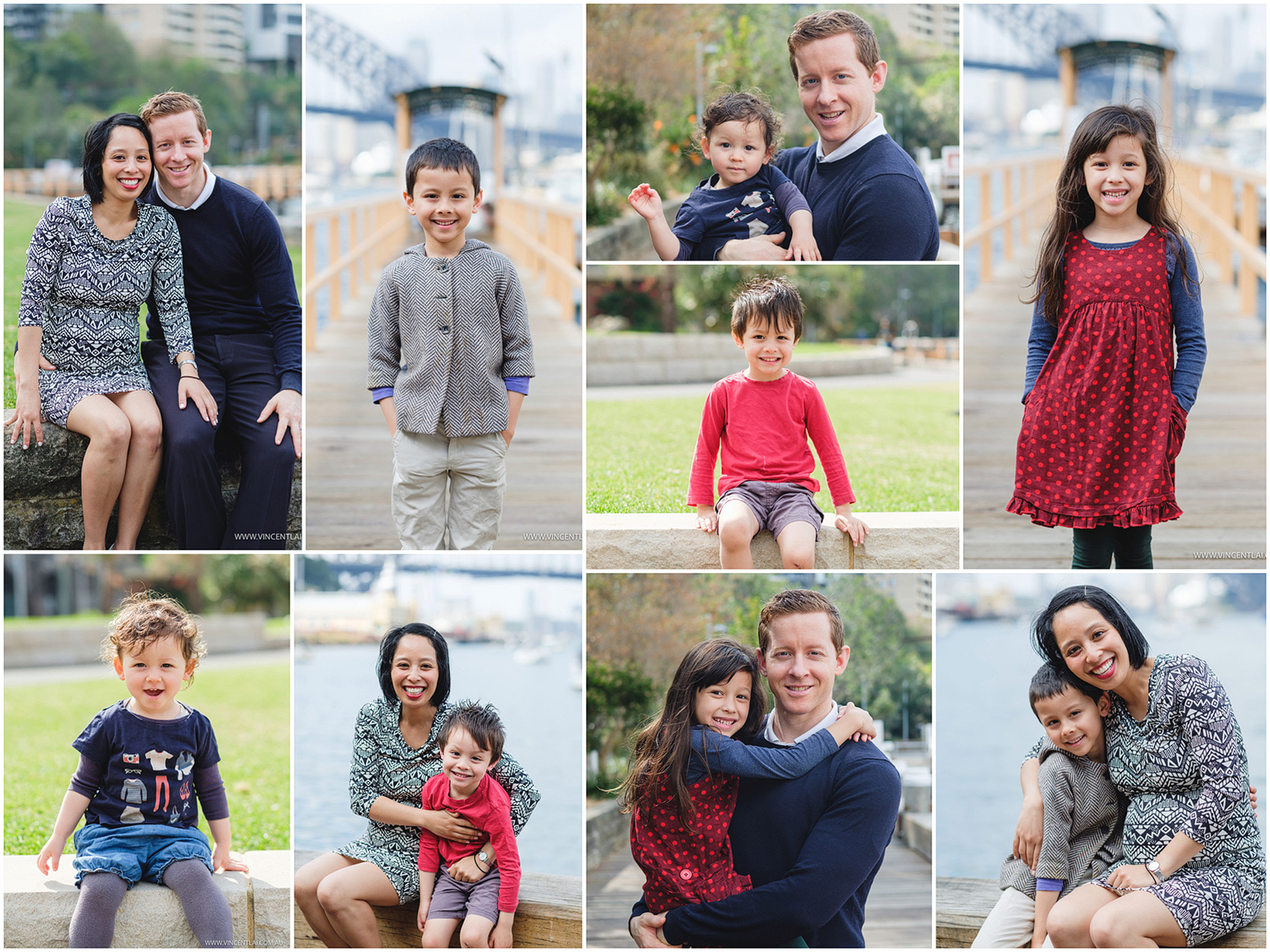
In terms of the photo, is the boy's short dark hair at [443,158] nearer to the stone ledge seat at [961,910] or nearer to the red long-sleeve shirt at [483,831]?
the red long-sleeve shirt at [483,831]

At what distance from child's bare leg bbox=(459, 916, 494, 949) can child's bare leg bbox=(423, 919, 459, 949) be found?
0.15ft

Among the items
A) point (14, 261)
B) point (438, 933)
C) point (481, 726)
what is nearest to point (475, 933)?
point (438, 933)

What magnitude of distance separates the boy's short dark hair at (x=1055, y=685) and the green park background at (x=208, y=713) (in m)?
2.23

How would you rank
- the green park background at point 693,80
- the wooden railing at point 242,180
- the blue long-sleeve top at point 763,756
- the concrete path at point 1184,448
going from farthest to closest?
1. the wooden railing at point 242,180
2. the concrete path at point 1184,448
3. the green park background at point 693,80
4. the blue long-sleeve top at point 763,756

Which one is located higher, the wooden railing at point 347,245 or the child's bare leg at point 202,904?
the wooden railing at point 347,245

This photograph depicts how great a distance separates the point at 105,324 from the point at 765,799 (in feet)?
7.30

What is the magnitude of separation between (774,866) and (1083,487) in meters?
1.29

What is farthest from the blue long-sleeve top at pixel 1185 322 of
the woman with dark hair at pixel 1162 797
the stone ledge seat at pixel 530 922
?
the stone ledge seat at pixel 530 922

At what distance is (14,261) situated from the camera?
4.04 meters

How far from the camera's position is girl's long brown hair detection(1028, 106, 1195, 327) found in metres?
2.64

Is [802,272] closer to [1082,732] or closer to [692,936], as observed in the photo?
[1082,732]

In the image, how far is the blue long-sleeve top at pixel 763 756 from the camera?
2422 millimetres

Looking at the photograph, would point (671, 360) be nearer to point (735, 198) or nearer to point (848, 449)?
point (848, 449)

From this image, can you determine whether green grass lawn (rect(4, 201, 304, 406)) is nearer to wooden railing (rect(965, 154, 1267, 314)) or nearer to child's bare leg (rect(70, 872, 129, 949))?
child's bare leg (rect(70, 872, 129, 949))
